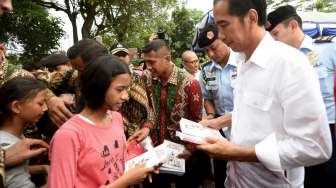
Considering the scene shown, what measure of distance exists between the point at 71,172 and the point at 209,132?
2.54 ft

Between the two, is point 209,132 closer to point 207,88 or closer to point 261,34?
point 261,34

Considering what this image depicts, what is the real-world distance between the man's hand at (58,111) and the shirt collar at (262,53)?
122 centimetres

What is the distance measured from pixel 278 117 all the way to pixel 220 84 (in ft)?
8.25

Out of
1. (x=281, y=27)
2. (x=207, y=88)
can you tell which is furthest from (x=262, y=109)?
(x=207, y=88)

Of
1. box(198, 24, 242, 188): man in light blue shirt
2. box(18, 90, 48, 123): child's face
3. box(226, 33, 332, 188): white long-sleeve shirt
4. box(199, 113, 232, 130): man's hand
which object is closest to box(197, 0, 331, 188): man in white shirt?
box(226, 33, 332, 188): white long-sleeve shirt

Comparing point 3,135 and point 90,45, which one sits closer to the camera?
point 3,135

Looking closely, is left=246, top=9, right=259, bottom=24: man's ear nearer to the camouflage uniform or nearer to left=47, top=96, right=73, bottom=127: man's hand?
left=47, top=96, right=73, bottom=127: man's hand

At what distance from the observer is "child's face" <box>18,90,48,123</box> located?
237cm

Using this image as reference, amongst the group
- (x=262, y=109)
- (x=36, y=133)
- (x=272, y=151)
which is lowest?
(x=36, y=133)

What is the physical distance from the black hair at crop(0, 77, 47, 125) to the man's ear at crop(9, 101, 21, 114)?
0.02 meters

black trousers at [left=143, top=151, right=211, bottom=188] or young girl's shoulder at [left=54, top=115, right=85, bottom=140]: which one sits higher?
young girl's shoulder at [left=54, top=115, right=85, bottom=140]

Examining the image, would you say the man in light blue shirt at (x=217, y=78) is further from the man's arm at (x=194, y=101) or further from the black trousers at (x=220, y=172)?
the man's arm at (x=194, y=101)

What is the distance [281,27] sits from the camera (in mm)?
3293

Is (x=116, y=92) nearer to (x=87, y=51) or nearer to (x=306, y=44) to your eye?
(x=87, y=51)
